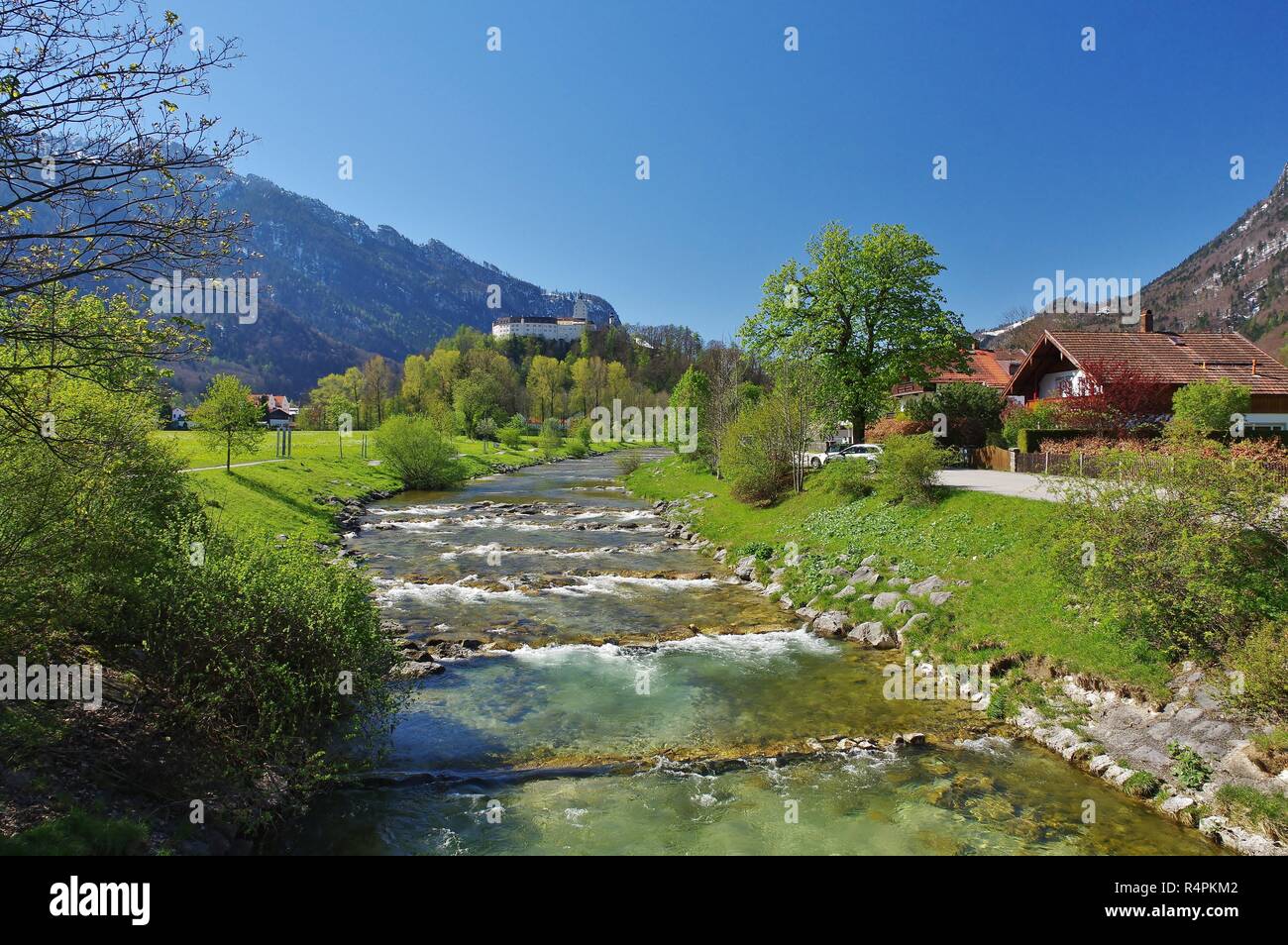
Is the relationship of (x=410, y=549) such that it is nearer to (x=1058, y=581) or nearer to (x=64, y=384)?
(x=64, y=384)

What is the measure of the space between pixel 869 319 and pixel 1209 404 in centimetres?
1648

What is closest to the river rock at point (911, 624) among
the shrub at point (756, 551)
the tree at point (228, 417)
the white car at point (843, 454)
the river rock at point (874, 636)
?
the river rock at point (874, 636)

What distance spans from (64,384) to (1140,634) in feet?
65.9

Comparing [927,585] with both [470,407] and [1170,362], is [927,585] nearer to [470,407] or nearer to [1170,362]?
[1170,362]

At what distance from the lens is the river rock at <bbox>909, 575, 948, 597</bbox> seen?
18594mm

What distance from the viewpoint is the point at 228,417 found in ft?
131

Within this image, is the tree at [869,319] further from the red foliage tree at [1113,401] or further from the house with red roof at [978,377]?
the house with red roof at [978,377]

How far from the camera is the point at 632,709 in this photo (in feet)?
45.2

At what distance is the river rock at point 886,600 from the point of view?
18.8m

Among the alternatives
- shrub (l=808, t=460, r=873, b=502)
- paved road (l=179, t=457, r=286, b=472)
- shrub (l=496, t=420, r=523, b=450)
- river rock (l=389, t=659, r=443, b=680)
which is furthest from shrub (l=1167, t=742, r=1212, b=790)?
shrub (l=496, t=420, r=523, b=450)

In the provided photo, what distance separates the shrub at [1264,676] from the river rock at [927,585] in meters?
7.94

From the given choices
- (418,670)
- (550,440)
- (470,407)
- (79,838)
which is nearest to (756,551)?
(418,670)

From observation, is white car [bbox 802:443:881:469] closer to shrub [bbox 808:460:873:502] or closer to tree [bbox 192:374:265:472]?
shrub [bbox 808:460:873:502]
